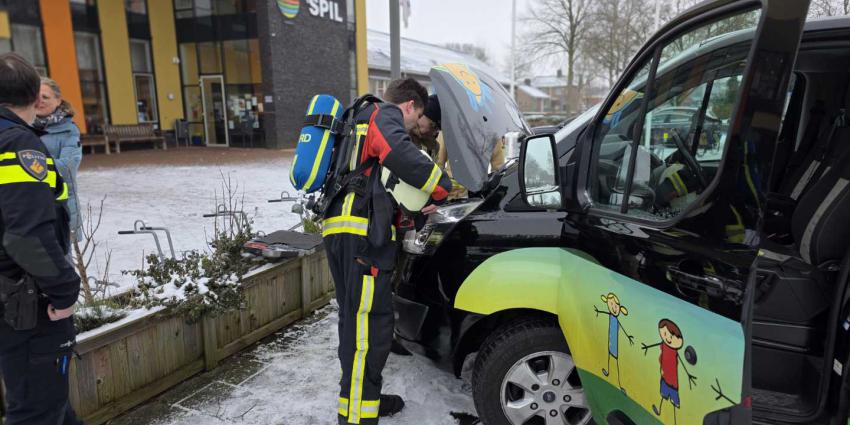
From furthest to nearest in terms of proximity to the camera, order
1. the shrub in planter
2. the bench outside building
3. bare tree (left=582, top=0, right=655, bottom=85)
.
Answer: bare tree (left=582, top=0, right=655, bottom=85) → the bench outside building → the shrub in planter

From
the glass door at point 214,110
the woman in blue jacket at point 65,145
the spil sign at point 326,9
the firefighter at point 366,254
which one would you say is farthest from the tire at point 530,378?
the spil sign at point 326,9

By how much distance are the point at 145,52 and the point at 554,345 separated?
19.2 meters

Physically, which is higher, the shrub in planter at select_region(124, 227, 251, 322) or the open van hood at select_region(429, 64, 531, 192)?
the open van hood at select_region(429, 64, 531, 192)

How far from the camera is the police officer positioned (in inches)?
77.4

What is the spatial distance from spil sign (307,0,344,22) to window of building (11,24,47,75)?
794 centimetres

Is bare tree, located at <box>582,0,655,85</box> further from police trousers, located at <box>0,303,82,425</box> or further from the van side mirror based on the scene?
police trousers, located at <box>0,303,82,425</box>

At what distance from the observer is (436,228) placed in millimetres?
2793

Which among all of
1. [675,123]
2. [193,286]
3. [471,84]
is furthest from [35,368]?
[675,123]

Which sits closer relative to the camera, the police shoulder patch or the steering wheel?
the steering wheel

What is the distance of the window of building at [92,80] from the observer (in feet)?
52.1

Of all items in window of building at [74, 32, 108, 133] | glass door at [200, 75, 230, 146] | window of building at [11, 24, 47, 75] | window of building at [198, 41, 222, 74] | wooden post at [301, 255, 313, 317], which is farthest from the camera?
glass door at [200, 75, 230, 146]

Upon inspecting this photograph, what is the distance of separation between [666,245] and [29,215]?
2.30 m

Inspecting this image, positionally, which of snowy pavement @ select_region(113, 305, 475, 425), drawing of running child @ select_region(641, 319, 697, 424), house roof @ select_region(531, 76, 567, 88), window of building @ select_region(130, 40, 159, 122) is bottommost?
snowy pavement @ select_region(113, 305, 475, 425)

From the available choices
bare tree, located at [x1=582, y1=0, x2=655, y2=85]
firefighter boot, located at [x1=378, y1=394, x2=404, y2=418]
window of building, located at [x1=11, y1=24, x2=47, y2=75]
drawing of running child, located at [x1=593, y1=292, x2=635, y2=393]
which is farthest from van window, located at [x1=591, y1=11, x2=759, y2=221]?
window of building, located at [x1=11, y1=24, x2=47, y2=75]
